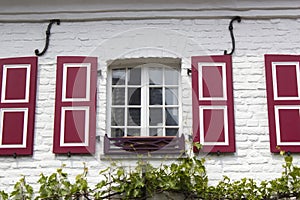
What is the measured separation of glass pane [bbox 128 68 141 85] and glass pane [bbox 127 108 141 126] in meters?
0.31

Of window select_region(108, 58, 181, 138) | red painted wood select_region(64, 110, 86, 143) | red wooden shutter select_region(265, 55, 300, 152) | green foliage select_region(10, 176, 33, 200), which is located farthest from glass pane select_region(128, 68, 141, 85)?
green foliage select_region(10, 176, 33, 200)

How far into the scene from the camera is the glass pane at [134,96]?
5523 mm

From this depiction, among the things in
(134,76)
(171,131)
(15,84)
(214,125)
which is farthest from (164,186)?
(15,84)

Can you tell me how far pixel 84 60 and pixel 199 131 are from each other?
140 cm

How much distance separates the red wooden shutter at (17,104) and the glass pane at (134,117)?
3.22ft

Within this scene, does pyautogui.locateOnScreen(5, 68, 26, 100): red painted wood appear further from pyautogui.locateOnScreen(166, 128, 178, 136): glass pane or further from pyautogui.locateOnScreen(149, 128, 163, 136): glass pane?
pyautogui.locateOnScreen(166, 128, 178, 136): glass pane

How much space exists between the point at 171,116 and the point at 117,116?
1.85ft

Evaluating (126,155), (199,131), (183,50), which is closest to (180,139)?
(199,131)

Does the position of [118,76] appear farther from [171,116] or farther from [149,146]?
[149,146]

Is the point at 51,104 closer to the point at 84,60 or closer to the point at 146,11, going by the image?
the point at 84,60

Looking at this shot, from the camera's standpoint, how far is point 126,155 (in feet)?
16.9

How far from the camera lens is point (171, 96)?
5559mm

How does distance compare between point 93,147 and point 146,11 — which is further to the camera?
point 146,11

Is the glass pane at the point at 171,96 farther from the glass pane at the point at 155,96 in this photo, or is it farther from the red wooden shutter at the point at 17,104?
the red wooden shutter at the point at 17,104
